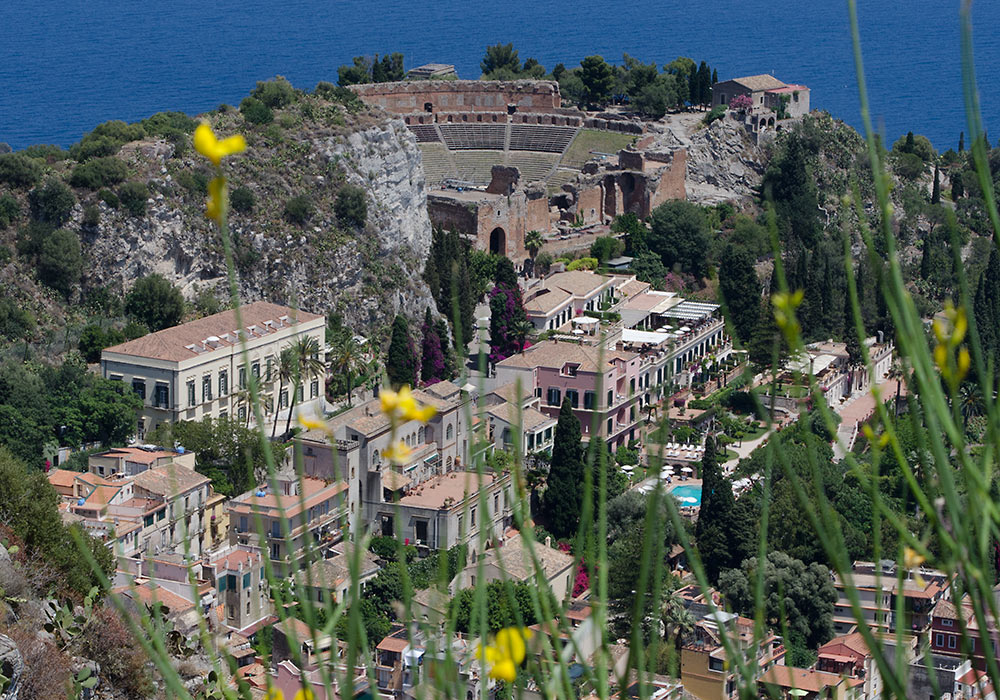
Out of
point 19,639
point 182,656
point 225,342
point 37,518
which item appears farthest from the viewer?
point 225,342

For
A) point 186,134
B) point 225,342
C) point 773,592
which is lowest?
point 773,592

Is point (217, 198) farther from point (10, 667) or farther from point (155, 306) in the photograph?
point (155, 306)

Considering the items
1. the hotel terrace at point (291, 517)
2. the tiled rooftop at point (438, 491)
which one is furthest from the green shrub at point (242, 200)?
the hotel terrace at point (291, 517)

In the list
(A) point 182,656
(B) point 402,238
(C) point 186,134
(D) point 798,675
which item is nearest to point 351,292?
(B) point 402,238

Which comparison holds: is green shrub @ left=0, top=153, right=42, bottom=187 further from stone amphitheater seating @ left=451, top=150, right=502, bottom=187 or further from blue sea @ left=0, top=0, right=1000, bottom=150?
blue sea @ left=0, top=0, right=1000, bottom=150

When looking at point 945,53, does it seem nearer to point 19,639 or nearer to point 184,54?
point 184,54

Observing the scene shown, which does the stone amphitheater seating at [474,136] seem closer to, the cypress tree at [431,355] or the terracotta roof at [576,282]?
the terracotta roof at [576,282]

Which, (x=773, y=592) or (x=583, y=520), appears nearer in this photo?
(x=583, y=520)

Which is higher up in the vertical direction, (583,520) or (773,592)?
(583,520)
